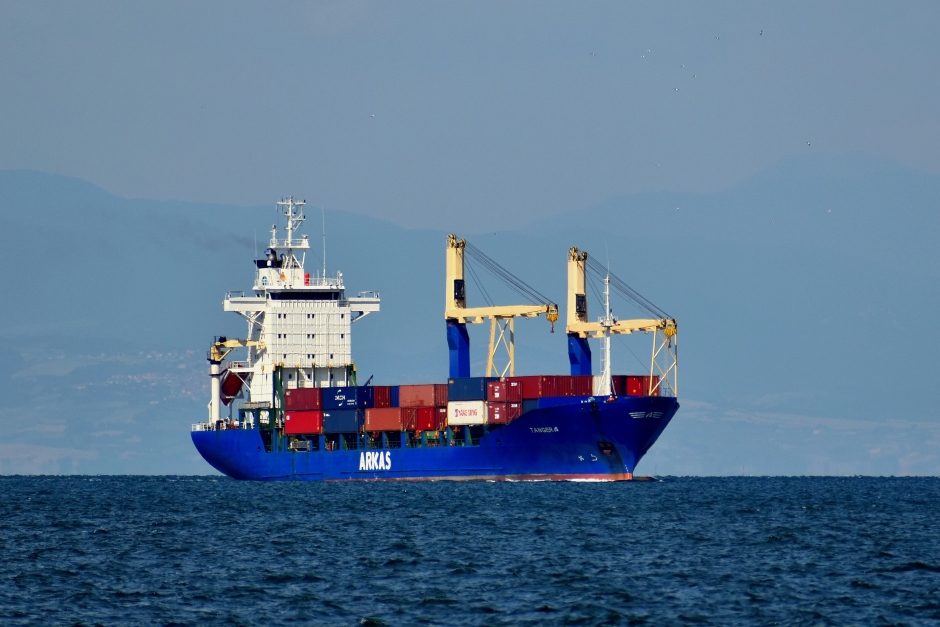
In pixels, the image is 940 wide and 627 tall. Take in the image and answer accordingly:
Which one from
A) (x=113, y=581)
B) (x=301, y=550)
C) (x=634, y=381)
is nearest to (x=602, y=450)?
(x=634, y=381)

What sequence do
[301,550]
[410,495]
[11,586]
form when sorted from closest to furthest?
[11,586]
[301,550]
[410,495]

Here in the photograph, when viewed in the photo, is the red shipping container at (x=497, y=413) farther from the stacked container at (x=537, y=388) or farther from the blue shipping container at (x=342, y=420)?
the blue shipping container at (x=342, y=420)

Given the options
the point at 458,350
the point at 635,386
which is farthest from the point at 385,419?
the point at 635,386

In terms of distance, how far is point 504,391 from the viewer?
262ft

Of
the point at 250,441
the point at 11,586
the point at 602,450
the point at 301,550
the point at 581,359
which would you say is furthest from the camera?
→ the point at 250,441

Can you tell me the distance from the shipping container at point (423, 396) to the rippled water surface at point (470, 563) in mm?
15877

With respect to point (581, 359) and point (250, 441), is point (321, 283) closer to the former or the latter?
point (250, 441)

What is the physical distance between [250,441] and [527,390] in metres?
22.1

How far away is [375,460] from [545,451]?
38.2 ft

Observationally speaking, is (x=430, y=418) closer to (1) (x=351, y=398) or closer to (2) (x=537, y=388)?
(1) (x=351, y=398)

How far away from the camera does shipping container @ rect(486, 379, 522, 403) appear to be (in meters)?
79.3

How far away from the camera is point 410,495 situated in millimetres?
71125

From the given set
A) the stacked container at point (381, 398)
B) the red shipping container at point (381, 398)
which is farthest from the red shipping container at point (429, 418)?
the red shipping container at point (381, 398)

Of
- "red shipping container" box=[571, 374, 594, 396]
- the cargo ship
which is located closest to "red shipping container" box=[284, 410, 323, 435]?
the cargo ship
